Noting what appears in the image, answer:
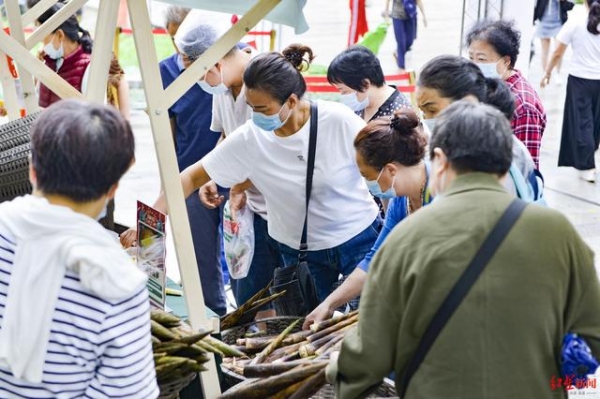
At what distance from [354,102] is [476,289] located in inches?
107

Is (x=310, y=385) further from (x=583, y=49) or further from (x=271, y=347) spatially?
(x=583, y=49)

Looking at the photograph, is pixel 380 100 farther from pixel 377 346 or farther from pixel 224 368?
pixel 377 346

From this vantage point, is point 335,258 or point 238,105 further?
point 238,105

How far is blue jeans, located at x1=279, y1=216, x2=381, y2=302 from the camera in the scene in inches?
163

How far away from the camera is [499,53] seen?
4.88 m

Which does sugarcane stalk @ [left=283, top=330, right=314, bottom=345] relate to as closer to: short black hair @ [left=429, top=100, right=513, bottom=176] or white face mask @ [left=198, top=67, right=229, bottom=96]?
short black hair @ [left=429, top=100, right=513, bottom=176]

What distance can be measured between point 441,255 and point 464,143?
0.30 metres

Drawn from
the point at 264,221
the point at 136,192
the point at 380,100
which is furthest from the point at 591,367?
the point at 136,192

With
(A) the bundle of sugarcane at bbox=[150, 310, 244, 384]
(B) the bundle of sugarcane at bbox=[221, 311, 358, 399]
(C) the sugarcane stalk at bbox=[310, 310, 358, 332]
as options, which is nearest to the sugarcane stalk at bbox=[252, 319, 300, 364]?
(B) the bundle of sugarcane at bbox=[221, 311, 358, 399]

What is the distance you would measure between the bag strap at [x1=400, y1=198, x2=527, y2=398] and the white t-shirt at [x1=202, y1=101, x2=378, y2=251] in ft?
5.80

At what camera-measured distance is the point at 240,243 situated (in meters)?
4.46

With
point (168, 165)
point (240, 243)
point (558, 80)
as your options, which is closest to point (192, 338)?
point (168, 165)

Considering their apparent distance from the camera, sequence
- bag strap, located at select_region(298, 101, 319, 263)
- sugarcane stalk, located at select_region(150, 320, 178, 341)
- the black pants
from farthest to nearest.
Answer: the black pants < bag strap, located at select_region(298, 101, 319, 263) < sugarcane stalk, located at select_region(150, 320, 178, 341)

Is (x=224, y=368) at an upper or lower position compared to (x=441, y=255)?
lower
